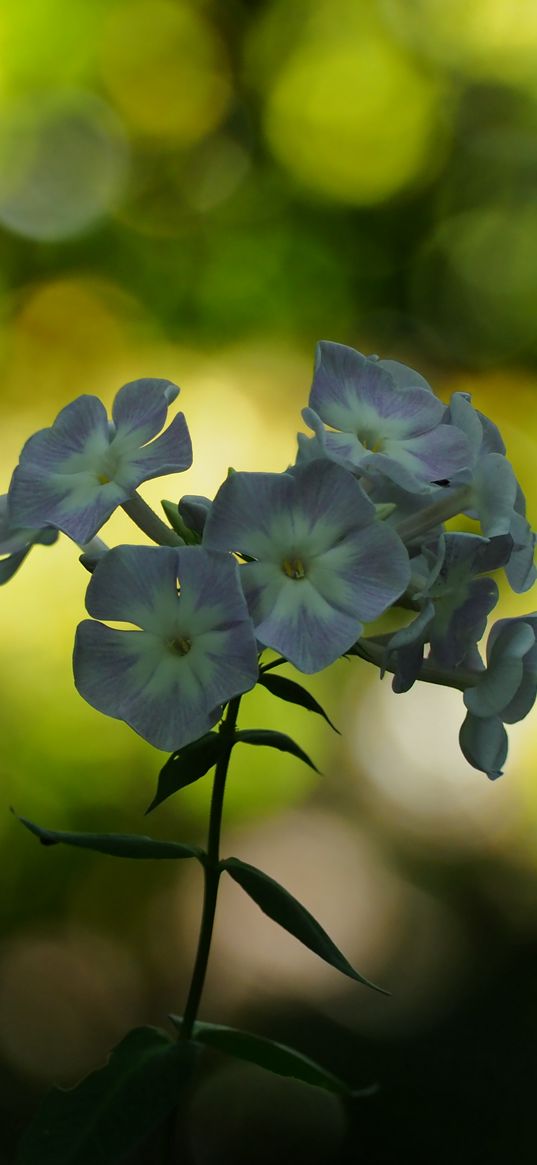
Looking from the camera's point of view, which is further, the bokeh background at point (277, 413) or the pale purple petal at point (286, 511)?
the bokeh background at point (277, 413)

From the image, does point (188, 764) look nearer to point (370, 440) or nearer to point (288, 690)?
point (288, 690)

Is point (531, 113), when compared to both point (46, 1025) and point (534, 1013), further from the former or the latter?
point (46, 1025)

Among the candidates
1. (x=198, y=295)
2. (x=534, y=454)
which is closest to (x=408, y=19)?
(x=198, y=295)

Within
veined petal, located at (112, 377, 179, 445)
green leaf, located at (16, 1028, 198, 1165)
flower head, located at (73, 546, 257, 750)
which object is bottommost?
green leaf, located at (16, 1028, 198, 1165)

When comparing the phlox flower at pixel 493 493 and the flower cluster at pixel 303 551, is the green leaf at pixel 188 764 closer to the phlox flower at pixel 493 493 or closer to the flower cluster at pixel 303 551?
the flower cluster at pixel 303 551

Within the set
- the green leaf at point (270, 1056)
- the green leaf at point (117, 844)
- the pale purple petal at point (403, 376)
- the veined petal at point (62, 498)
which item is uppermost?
the pale purple petal at point (403, 376)

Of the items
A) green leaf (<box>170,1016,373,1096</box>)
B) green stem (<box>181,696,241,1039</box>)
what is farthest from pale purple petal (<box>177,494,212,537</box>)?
green leaf (<box>170,1016,373,1096</box>)

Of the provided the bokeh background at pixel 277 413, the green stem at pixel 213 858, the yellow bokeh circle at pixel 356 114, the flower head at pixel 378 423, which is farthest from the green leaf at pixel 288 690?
the yellow bokeh circle at pixel 356 114

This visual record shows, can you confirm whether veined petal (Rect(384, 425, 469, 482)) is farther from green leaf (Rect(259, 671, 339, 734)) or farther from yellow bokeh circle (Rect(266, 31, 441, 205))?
yellow bokeh circle (Rect(266, 31, 441, 205))
